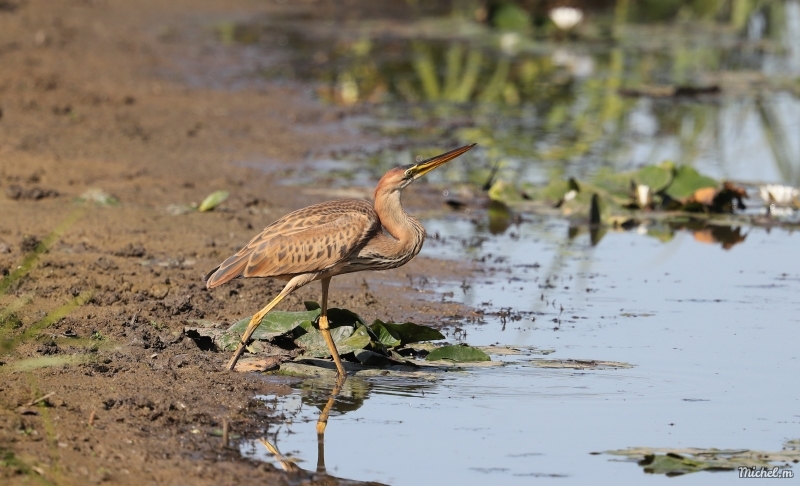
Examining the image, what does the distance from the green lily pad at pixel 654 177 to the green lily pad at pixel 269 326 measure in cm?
478

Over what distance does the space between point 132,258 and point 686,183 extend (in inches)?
197

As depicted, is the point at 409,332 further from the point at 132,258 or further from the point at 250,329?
the point at 132,258

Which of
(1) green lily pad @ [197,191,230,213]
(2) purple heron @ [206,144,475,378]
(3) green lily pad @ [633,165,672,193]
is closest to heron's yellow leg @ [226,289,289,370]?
(2) purple heron @ [206,144,475,378]

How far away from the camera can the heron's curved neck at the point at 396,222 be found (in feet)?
23.0

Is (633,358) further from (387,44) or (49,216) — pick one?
(387,44)

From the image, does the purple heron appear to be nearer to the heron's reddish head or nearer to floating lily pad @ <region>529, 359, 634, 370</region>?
the heron's reddish head

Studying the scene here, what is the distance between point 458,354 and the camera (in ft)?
22.6

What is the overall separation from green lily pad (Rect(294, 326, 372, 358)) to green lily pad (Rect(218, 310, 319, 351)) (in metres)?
0.09

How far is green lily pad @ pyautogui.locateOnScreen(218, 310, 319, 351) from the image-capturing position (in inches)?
277

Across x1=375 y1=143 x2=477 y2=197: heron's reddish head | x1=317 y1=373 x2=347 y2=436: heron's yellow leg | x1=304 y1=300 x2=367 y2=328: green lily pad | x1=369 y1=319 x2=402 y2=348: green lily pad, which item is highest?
x1=375 y1=143 x2=477 y2=197: heron's reddish head

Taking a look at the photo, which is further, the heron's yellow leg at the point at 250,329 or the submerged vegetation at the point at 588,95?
the submerged vegetation at the point at 588,95

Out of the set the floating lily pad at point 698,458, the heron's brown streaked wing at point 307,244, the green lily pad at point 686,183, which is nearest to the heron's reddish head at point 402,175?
the heron's brown streaked wing at point 307,244

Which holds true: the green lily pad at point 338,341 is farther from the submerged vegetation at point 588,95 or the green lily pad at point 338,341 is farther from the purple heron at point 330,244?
the submerged vegetation at point 588,95

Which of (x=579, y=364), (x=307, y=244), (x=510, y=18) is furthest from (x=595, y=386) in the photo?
(x=510, y=18)
